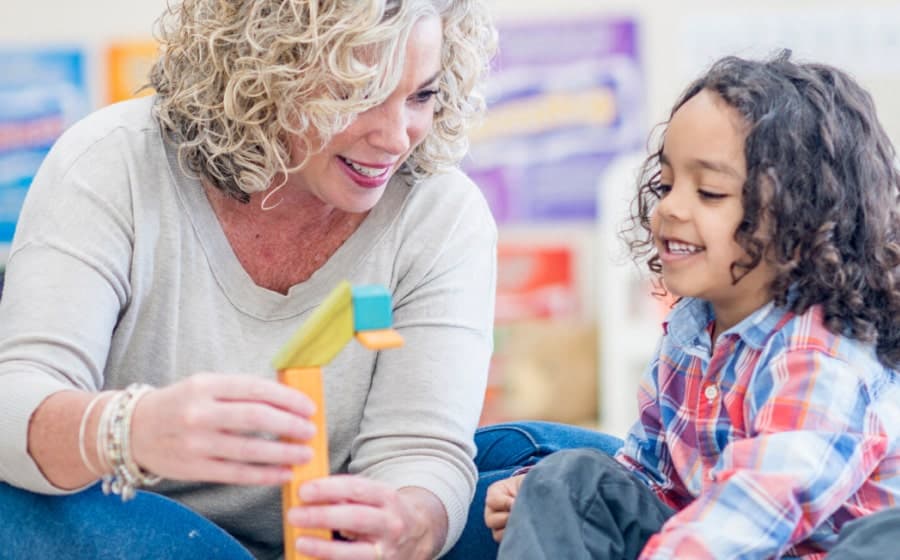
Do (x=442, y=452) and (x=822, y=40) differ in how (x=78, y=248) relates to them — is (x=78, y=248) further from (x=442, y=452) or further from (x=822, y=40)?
(x=822, y=40)

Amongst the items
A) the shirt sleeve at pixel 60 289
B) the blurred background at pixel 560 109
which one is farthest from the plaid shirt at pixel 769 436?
the blurred background at pixel 560 109

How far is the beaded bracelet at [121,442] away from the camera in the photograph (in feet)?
3.74

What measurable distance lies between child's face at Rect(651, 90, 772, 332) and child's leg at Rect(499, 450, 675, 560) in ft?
0.64

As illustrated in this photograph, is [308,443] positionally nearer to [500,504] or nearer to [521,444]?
[500,504]

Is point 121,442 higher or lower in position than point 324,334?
lower

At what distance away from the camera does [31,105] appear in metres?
3.94

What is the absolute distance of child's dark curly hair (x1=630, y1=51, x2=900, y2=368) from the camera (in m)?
1.26

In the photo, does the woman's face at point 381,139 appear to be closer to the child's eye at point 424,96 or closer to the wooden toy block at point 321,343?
the child's eye at point 424,96

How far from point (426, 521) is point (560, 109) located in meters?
2.67

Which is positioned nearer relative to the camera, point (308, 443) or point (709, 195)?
point (308, 443)

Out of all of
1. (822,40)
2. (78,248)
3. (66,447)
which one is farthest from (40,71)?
(66,447)

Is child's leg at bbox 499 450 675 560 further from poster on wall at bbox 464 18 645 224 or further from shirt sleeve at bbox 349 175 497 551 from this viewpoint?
poster on wall at bbox 464 18 645 224

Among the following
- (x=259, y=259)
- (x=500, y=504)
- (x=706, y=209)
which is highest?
(x=706, y=209)

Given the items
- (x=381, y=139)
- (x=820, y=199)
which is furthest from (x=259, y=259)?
(x=820, y=199)
